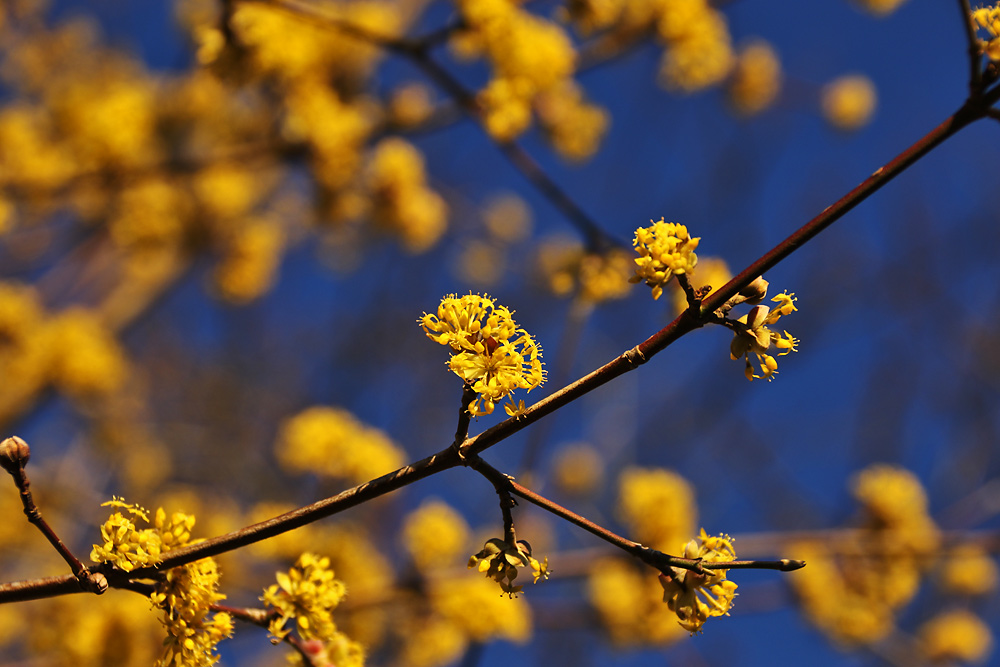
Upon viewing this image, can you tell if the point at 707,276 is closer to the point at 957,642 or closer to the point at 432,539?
the point at 432,539

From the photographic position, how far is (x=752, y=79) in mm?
5438

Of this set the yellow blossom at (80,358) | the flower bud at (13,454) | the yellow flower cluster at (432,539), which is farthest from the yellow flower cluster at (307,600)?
the yellow blossom at (80,358)

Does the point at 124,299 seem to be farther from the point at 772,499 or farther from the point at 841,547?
the point at 772,499

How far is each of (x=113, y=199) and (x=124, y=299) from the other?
140cm

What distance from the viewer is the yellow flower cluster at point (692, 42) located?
380cm

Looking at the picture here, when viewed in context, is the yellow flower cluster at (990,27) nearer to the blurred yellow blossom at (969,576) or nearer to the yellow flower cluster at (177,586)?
the yellow flower cluster at (177,586)

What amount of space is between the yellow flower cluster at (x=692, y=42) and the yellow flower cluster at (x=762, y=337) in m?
2.83

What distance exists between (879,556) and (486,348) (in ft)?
10.1

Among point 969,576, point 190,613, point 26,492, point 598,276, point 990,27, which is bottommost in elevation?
point 190,613

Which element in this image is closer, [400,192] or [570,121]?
[570,121]

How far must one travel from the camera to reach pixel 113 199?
15.3ft

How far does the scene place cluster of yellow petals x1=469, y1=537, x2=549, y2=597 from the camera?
1519mm

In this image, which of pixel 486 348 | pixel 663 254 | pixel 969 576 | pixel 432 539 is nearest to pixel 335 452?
pixel 432 539

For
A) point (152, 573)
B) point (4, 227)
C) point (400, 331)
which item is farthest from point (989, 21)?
point (400, 331)
